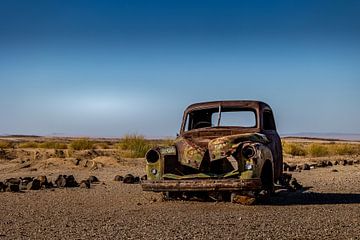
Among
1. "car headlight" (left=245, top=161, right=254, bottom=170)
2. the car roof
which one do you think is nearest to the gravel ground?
"car headlight" (left=245, top=161, right=254, bottom=170)

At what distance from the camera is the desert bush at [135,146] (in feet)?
97.0

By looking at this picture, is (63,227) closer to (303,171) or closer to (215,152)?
(215,152)

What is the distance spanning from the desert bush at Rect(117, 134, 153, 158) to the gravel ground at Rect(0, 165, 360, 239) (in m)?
14.9

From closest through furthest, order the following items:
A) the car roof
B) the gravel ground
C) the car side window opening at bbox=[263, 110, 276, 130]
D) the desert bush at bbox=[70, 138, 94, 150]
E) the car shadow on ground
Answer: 1. the gravel ground
2. the car shadow on ground
3. the car roof
4. the car side window opening at bbox=[263, 110, 276, 130]
5. the desert bush at bbox=[70, 138, 94, 150]

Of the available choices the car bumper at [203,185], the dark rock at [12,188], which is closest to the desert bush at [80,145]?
the dark rock at [12,188]

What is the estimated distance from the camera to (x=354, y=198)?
42.8ft

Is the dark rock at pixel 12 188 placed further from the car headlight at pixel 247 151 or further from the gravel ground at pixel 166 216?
the car headlight at pixel 247 151

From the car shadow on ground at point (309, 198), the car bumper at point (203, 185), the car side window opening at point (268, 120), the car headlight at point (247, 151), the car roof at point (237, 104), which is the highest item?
the car roof at point (237, 104)

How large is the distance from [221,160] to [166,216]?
2.17 metres

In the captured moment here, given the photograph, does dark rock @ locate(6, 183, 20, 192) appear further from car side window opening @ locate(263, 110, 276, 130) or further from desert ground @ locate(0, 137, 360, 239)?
car side window opening @ locate(263, 110, 276, 130)

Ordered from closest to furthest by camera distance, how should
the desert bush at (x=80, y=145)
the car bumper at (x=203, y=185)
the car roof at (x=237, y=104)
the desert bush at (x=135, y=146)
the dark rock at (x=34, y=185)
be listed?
the car bumper at (x=203, y=185)
the car roof at (x=237, y=104)
the dark rock at (x=34, y=185)
the desert bush at (x=135, y=146)
the desert bush at (x=80, y=145)

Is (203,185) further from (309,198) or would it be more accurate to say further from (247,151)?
(309,198)

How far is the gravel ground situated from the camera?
7906mm

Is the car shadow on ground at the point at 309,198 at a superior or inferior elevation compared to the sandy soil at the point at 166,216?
inferior
